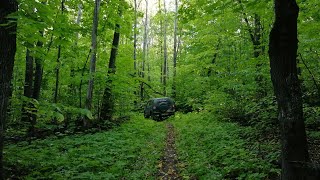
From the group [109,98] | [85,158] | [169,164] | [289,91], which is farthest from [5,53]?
[109,98]

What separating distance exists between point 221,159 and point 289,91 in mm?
4038

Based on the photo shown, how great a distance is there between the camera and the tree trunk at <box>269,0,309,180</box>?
160 inches

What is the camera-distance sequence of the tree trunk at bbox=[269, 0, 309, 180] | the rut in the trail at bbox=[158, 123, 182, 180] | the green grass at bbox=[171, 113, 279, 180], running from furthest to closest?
the rut in the trail at bbox=[158, 123, 182, 180]
the green grass at bbox=[171, 113, 279, 180]
the tree trunk at bbox=[269, 0, 309, 180]

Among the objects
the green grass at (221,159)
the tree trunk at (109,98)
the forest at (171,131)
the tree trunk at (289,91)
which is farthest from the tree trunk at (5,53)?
the tree trunk at (109,98)

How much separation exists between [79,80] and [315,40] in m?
10.7

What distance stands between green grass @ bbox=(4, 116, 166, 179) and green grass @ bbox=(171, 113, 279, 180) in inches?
41.1

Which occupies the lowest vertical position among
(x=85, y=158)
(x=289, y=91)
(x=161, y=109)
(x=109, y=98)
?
(x=85, y=158)

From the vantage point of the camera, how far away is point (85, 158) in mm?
7836

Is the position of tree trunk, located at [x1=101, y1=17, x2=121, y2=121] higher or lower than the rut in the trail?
higher

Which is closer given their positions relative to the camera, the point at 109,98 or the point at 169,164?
the point at 169,164

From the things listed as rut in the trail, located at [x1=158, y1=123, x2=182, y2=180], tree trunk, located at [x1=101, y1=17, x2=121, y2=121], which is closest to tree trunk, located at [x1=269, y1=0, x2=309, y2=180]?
rut in the trail, located at [x1=158, y1=123, x2=182, y2=180]

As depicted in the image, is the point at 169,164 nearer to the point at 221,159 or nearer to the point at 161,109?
the point at 221,159

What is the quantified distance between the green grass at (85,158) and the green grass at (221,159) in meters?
1.04

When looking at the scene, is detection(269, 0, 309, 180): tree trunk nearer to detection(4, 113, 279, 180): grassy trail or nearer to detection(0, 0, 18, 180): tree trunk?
detection(4, 113, 279, 180): grassy trail
